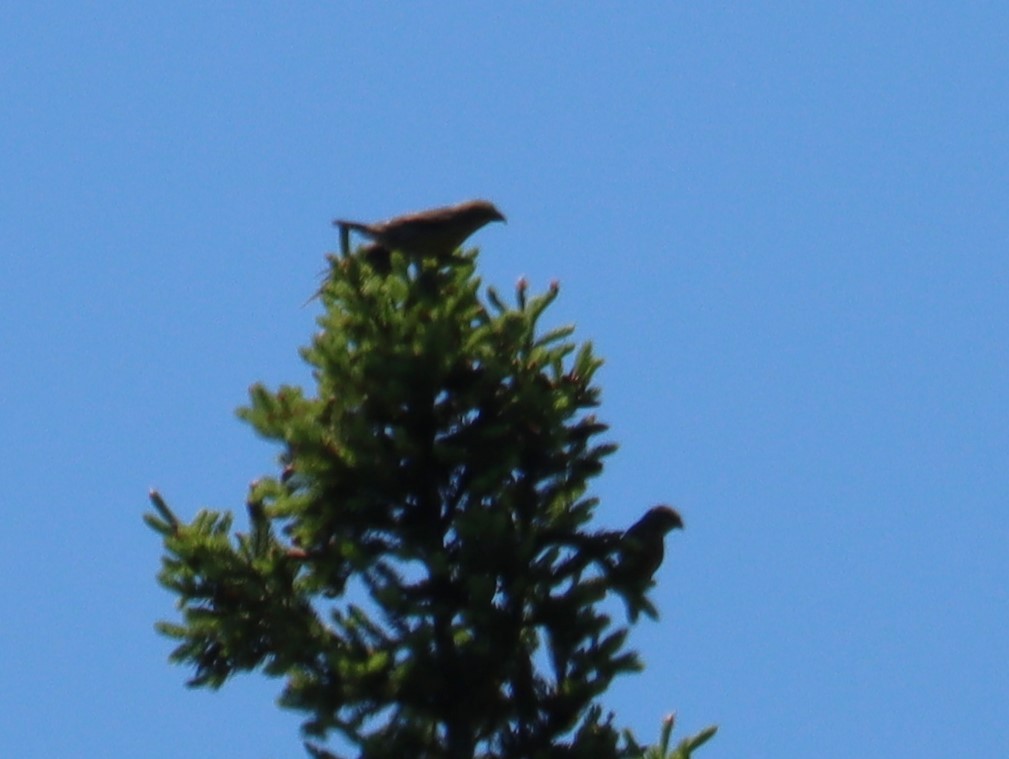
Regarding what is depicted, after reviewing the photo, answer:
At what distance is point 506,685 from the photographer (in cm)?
948

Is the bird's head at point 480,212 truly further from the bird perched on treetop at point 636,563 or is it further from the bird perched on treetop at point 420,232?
the bird perched on treetop at point 636,563

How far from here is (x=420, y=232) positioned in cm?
1084

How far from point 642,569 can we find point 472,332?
1.44 meters

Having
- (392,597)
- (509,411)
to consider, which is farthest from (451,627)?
(509,411)

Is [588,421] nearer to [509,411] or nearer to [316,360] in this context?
[509,411]

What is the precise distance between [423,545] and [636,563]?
1108mm

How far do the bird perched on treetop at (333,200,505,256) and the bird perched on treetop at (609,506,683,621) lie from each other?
1832 millimetres

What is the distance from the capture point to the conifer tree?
933cm

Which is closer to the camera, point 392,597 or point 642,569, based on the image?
point 392,597

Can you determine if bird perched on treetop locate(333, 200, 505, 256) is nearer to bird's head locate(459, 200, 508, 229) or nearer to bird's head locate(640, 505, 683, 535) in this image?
bird's head locate(459, 200, 508, 229)

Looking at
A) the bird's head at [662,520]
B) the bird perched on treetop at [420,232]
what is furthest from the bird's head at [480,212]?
the bird's head at [662,520]

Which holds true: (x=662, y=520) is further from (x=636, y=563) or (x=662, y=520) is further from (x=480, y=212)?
(x=480, y=212)

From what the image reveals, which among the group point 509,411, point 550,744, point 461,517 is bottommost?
point 550,744

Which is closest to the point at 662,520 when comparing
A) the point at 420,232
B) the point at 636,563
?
the point at 636,563
